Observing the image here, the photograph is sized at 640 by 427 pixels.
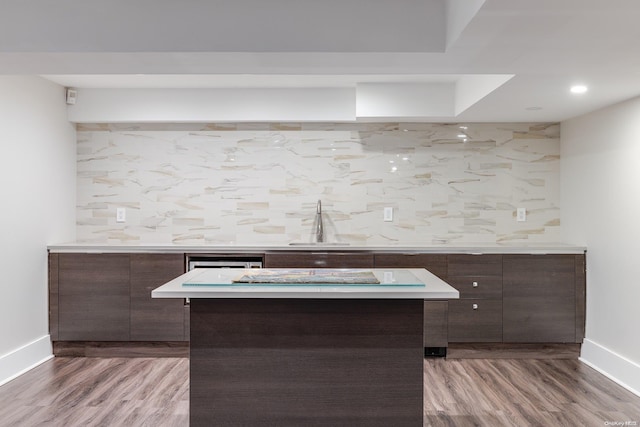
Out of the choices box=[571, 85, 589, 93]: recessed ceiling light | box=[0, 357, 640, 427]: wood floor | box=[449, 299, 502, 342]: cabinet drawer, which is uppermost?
box=[571, 85, 589, 93]: recessed ceiling light

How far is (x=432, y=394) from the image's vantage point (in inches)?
128

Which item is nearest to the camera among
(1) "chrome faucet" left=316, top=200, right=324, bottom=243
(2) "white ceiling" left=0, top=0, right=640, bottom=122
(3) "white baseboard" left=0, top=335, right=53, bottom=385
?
(2) "white ceiling" left=0, top=0, right=640, bottom=122

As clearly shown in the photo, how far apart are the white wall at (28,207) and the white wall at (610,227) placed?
14.1 ft

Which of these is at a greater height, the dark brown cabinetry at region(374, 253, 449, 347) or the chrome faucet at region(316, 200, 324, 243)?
the chrome faucet at region(316, 200, 324, 243)

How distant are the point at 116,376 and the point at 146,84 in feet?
7.70

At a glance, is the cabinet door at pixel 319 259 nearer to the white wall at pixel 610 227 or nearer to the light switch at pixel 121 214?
the light switch at pixel 121 214

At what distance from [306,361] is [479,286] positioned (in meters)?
2.05

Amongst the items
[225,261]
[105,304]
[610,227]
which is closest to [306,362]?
[225,261]

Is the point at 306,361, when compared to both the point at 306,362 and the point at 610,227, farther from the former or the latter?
the point at 610,227

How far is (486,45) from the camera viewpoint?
88.7 inches

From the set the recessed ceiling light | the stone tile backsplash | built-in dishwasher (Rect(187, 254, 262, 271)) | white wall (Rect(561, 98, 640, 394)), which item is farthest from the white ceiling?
the stone tile backsplash

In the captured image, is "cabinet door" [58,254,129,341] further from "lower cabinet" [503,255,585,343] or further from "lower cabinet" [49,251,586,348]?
"lower cabinet" [503,255,585,343]

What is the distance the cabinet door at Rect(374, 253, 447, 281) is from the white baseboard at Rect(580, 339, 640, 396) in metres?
1.24

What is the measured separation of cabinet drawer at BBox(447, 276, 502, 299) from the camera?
3990 mm
